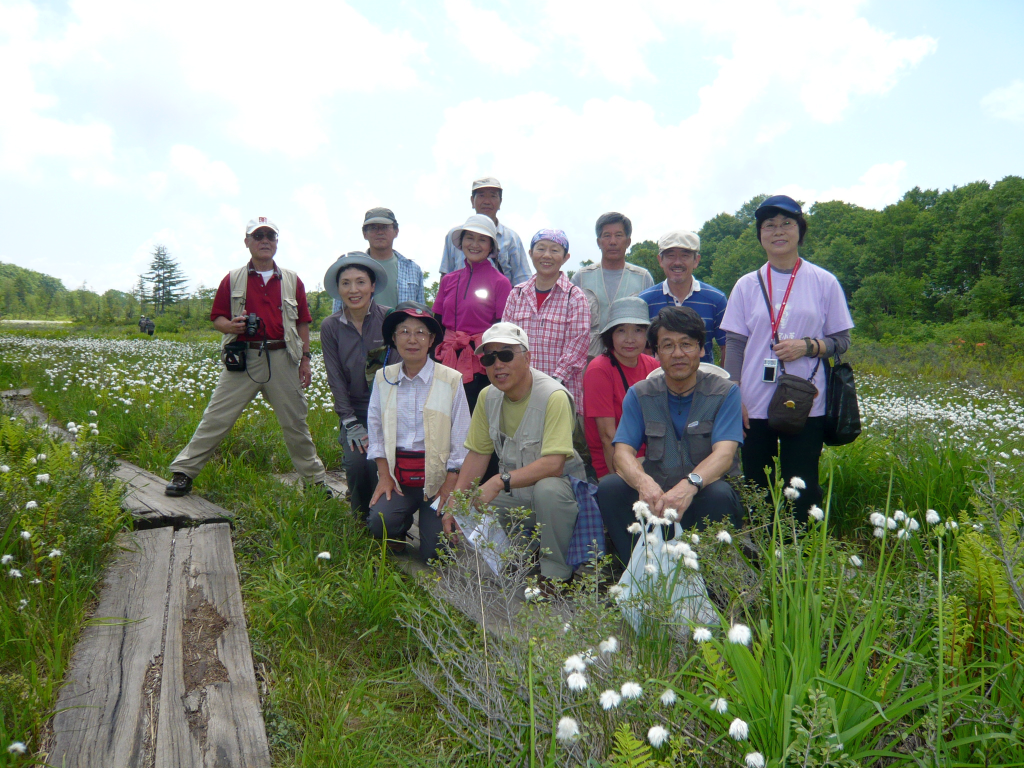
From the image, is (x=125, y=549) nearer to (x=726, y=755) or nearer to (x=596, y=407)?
(x=596, y=407)

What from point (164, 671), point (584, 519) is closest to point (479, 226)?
point (584, 519)

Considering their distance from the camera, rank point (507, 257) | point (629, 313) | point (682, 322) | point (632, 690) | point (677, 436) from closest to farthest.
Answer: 1. point (632, 690)
2. point (682, 322)
3. point (677, 436)
4. point (629, 313)
5. point (507, 257)

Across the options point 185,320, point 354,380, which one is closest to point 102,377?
point 354,380

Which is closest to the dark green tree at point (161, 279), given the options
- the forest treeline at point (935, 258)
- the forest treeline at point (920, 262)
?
the forest treeline at point (920, 262)

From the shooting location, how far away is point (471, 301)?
16.0ft

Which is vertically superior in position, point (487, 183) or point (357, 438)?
point (487, 183)

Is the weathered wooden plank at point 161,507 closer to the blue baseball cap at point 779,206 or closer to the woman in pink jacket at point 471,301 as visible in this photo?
the woman in pink jacket at point 471,301

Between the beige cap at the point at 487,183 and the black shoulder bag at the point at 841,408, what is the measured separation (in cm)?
325

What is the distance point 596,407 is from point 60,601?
3126 millimetres

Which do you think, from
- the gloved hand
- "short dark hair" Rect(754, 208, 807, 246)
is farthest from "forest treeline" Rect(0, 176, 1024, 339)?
"short dark hair" Rect(754, 208, 807, 246)

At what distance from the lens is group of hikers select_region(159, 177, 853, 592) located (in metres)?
3.54

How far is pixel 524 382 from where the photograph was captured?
12.3ft

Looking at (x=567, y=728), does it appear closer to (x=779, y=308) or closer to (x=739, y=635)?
(x=739, y=635)

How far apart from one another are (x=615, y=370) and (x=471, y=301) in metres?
1.39
